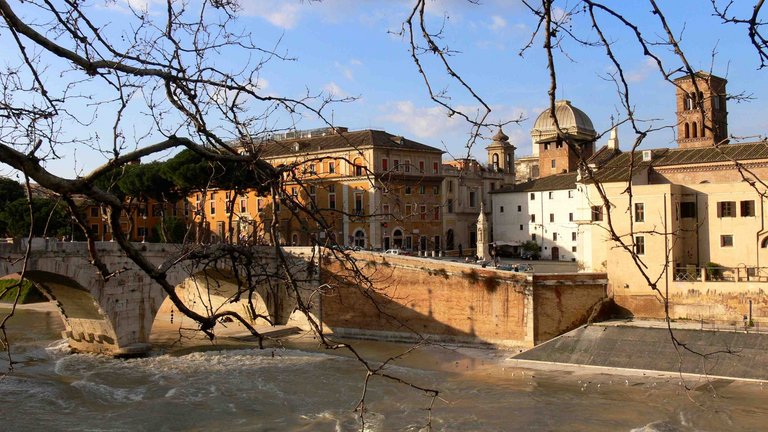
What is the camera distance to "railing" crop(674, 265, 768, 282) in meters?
23.0

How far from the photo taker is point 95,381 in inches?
789

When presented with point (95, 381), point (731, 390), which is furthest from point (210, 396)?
point (731, 390)

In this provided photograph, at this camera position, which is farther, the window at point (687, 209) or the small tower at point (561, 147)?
the small tower at point (561, 147)

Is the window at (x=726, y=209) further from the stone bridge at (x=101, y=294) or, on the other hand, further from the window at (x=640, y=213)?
the stone bridge at (x=101, y=294)

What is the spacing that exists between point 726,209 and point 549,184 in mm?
17223

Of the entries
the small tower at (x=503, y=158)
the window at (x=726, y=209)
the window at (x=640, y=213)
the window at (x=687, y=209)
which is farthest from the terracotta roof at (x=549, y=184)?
the window at (x=726, y=209)

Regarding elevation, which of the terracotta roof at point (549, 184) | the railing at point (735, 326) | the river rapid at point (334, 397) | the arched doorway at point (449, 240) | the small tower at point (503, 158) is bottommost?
the river rapid at point (334, 397)

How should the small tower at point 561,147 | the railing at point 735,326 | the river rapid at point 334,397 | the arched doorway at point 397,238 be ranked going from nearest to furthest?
the river rapid at point 334,397, the railing at point 735,326, the arched doorway at point 397,238, the small tower at point 561,147

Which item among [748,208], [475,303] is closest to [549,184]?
[475,303]

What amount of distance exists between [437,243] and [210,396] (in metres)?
24.8

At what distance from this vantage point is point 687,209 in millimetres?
24625

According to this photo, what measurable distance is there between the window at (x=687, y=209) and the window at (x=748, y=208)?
4.76 ft

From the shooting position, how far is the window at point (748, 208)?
23.5 m

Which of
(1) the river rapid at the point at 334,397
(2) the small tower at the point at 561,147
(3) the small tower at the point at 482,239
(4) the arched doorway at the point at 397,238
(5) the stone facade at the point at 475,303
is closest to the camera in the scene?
(1) the river rapid at the point at 334,397
